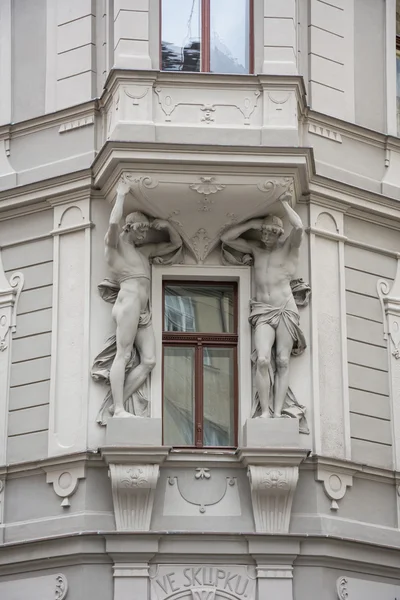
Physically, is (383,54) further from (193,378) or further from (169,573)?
(169,573)

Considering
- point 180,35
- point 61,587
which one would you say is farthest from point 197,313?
point 61,587

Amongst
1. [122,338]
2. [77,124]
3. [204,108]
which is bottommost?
[122,338]

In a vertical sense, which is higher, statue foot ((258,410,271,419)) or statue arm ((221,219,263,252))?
statue arm ((221,219,263,252))

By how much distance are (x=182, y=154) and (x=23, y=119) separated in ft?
8.56

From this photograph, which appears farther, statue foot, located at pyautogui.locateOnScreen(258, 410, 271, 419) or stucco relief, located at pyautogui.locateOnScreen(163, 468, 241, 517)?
statue foot, located at pyautogui.locateOnScreen(258, 410, 271, 419)

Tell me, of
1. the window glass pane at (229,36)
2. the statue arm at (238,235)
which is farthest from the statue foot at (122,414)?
the window glass pane at (229,36)

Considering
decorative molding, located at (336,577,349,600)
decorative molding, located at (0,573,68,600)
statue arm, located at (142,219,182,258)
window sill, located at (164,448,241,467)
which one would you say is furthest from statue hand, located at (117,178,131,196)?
decorative molding, located at (336,577,349,600)

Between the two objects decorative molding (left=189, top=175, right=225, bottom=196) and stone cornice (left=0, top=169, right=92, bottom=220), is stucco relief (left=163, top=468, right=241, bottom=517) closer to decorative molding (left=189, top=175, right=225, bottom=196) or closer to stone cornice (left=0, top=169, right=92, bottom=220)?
decorative molding (left=189, top=175, right=225, bottom=196)

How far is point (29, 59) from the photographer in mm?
18547

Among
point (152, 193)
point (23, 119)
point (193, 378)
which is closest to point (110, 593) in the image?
point (193, 378)

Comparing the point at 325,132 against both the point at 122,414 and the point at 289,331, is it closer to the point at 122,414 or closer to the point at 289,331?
the point at 289,331

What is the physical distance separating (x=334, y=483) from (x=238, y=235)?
2.90 m

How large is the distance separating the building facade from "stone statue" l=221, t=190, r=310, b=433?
3 centimetres

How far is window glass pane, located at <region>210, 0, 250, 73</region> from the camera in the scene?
17.5m
